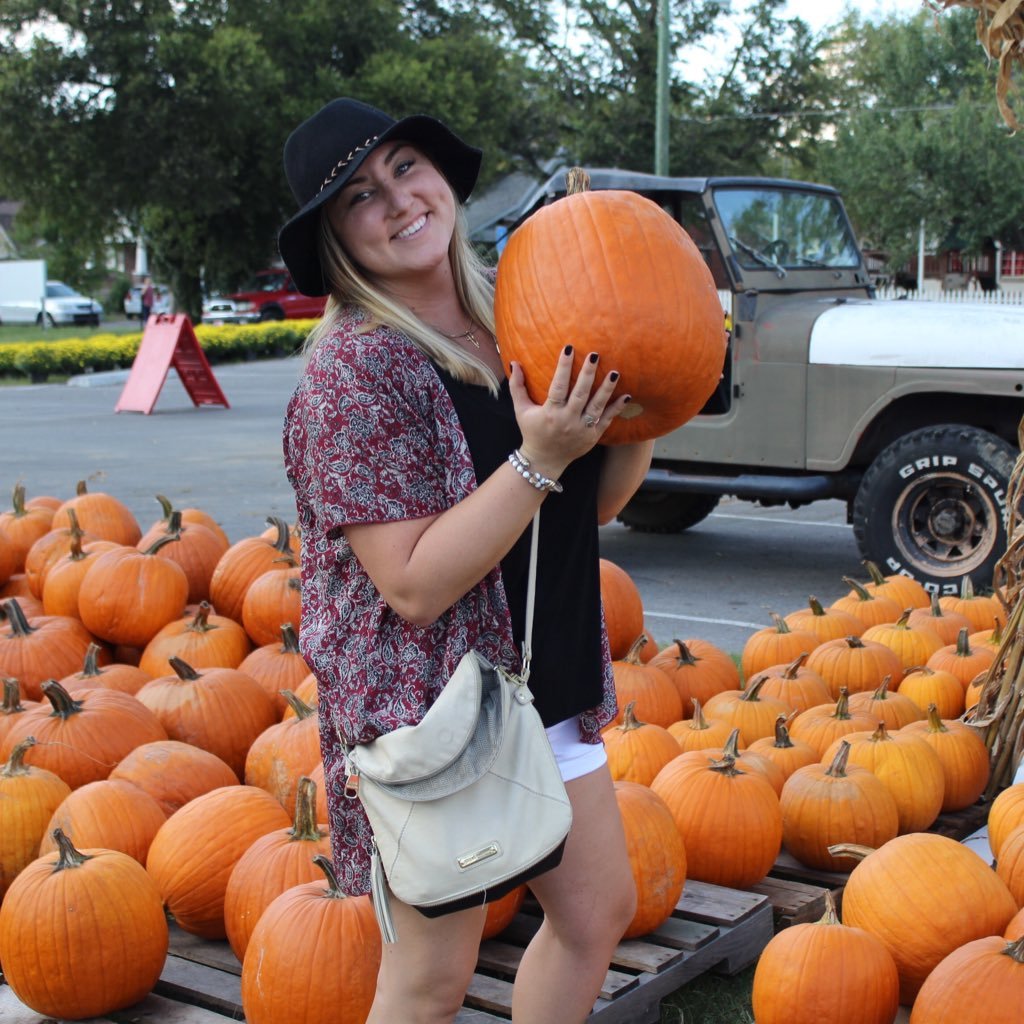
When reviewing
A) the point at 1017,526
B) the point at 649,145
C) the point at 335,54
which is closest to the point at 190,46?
the point at 335,54

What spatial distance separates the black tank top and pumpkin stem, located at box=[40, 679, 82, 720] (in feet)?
6.69

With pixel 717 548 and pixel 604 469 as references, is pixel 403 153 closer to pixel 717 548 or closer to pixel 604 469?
pixel 604 469

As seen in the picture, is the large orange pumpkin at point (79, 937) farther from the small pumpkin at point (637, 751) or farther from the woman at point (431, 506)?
the small pumpkin at point (637, 751)

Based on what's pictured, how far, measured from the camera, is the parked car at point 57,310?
42844 millimetres

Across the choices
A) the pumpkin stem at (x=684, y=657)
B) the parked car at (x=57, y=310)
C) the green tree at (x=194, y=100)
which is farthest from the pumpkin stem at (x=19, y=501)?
the parked car at (x=57, y=310)

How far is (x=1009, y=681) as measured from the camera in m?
3.77

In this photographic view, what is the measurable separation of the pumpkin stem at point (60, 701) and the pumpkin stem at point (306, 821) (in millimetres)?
963

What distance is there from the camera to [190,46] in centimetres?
3425

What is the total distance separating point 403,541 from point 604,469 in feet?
1.74

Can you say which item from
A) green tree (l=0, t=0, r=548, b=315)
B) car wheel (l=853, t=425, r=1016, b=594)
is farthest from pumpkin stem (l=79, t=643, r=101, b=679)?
green tree (l=0, t=0, r=548, b=315)

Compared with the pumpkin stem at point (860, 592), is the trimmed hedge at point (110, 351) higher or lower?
lower

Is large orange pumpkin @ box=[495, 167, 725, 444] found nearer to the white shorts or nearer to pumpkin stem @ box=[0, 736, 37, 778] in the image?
the white shorts

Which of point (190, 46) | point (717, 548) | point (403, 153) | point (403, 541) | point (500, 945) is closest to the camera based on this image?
point (403, 541)

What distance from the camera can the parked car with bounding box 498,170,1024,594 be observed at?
23.3ft
